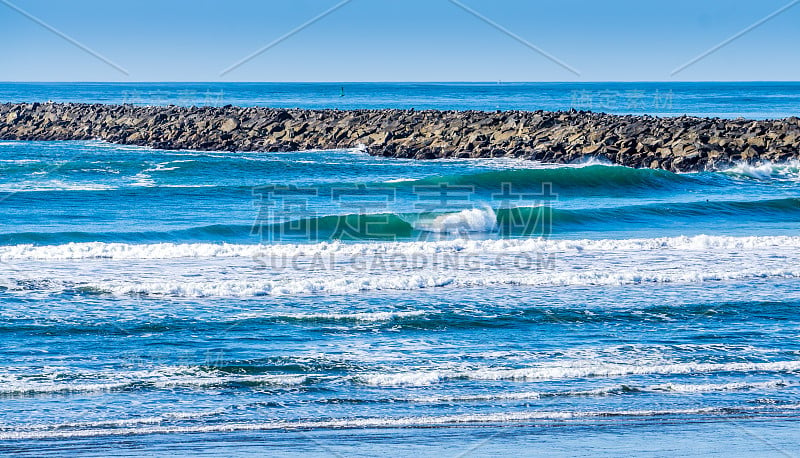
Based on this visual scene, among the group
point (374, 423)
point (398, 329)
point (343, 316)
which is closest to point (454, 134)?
point (343, 316)

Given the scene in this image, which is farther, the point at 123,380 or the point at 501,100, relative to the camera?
the point at 501,100

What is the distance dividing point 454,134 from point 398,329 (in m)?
26.2

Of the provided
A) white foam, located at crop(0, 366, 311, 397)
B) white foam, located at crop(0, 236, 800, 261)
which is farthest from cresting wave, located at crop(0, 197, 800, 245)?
white foam, located at crop(0, 366, 311, 397)

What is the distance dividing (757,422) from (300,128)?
110 feet

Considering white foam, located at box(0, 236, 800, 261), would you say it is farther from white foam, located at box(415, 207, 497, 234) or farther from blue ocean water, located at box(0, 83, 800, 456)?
white foam, located at box(415, 207, 497, 234)

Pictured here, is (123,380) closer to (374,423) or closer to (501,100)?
(374,423)

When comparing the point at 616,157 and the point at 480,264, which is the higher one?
the point at 616,157

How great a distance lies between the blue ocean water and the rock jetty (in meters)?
8.74

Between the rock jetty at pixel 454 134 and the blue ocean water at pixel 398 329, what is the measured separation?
874 cm

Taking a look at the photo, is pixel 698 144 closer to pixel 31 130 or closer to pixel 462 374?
pixel 462 374

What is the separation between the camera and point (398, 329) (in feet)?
34.4

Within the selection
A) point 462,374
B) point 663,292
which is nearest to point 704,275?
point 663,292

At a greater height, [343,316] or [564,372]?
[343,316]

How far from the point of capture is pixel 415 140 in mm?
35906
